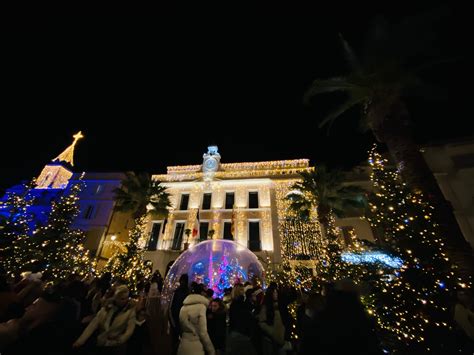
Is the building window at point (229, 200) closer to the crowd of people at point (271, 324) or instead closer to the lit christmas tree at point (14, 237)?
the lit christmas tree at point (14, 237)

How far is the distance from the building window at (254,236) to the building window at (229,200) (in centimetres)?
294

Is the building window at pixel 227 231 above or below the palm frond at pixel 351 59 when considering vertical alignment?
below

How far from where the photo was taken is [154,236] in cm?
2408

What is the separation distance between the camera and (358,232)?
19984 mm

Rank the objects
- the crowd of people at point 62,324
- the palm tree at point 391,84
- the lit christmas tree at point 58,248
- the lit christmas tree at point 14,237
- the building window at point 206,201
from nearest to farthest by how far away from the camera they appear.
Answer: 1. the crowd of people at point 62,324
2. the palm tree at point 391,84
3. the lit christmas tree at point 14,237
4. the lit christmas tree at point 58,248
5. the building window at point 206,201

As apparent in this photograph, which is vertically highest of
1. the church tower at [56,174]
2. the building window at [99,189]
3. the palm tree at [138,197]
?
the church tower at [56,174]

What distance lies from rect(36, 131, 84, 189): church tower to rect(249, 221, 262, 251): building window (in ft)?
75.3

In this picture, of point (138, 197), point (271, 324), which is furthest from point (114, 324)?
point (138, 197)

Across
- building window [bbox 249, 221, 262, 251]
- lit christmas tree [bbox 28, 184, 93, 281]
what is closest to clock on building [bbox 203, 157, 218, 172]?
building window [bbox 249, 221, 262, 251]

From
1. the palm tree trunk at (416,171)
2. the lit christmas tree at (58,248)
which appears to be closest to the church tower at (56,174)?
the lit christmas tree at (58,248)

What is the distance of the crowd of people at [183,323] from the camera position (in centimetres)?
245

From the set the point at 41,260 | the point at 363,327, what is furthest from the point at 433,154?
the point at 41,260

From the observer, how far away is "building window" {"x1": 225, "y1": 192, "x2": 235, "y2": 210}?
82.7ft

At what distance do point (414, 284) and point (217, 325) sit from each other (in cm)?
557
